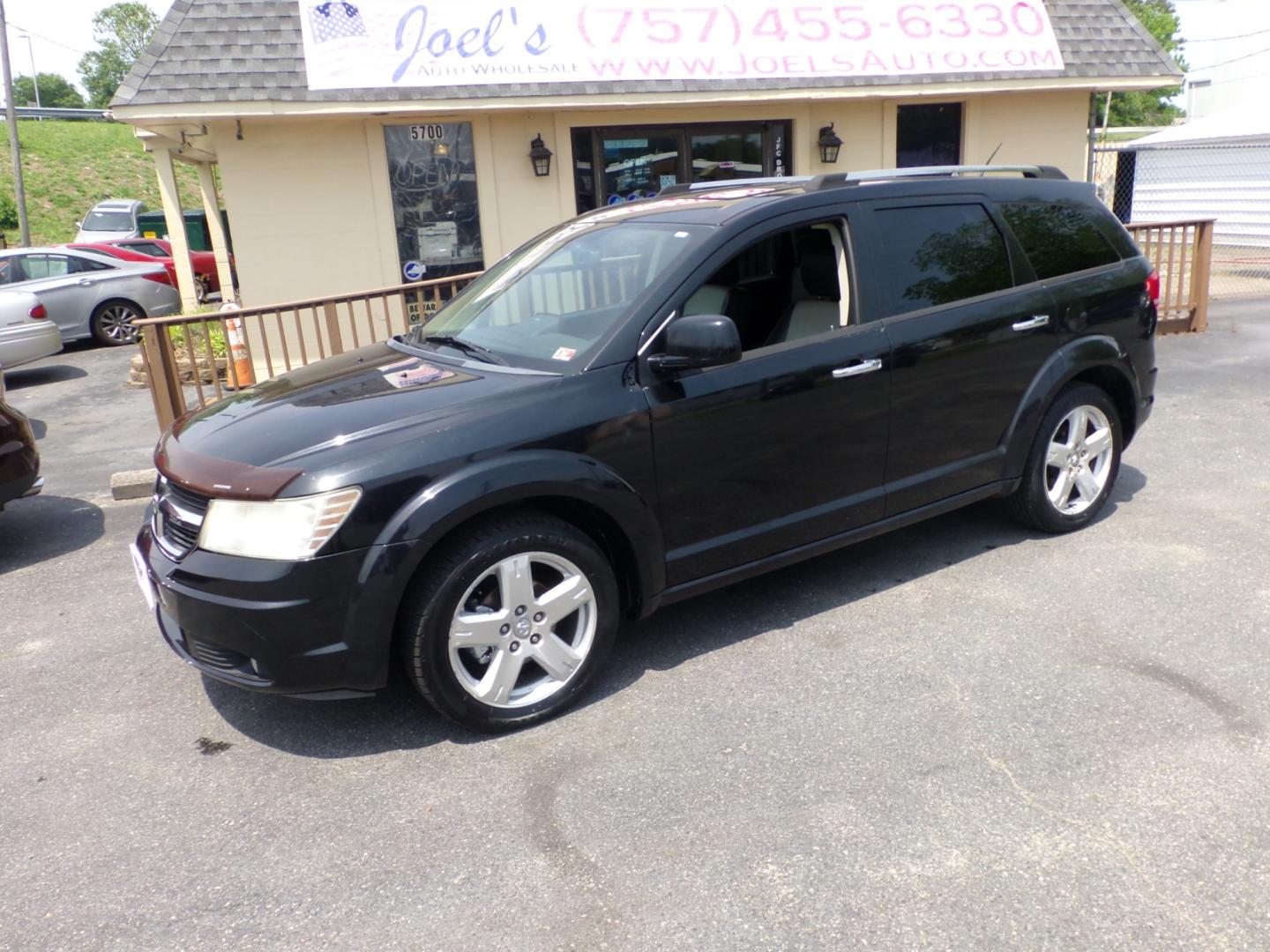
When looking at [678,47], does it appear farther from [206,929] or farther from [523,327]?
[206,929]

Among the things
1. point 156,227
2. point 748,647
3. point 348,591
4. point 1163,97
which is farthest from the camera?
point 1163,97

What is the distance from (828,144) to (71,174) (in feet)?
128

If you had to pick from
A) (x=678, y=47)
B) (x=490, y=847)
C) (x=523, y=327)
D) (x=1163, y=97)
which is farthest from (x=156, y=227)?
(x=1163, y=97)

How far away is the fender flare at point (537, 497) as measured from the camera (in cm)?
329

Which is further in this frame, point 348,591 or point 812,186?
point 812,186

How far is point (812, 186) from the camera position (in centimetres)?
443

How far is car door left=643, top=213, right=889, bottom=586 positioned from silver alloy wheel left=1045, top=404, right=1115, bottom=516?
120cm

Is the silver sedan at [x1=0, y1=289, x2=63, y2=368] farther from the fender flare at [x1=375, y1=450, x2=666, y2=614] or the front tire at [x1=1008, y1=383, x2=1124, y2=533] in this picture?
the front tire at [x1=1008, y1=383, x2=1124, y2=533]

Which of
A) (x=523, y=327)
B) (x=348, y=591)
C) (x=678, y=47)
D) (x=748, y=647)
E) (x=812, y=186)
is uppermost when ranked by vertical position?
(x=678, y=47)

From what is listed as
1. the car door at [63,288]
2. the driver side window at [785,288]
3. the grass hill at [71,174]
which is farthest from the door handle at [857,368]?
the grass hill at [71,174]

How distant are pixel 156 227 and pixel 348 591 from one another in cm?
2505

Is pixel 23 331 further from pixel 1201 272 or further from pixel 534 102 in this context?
pixel 1201 272

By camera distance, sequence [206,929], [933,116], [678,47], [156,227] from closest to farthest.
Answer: [206,929], [678,47], [933,116], [156,227]

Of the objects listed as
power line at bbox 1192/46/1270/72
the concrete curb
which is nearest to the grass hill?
the concrete curb
